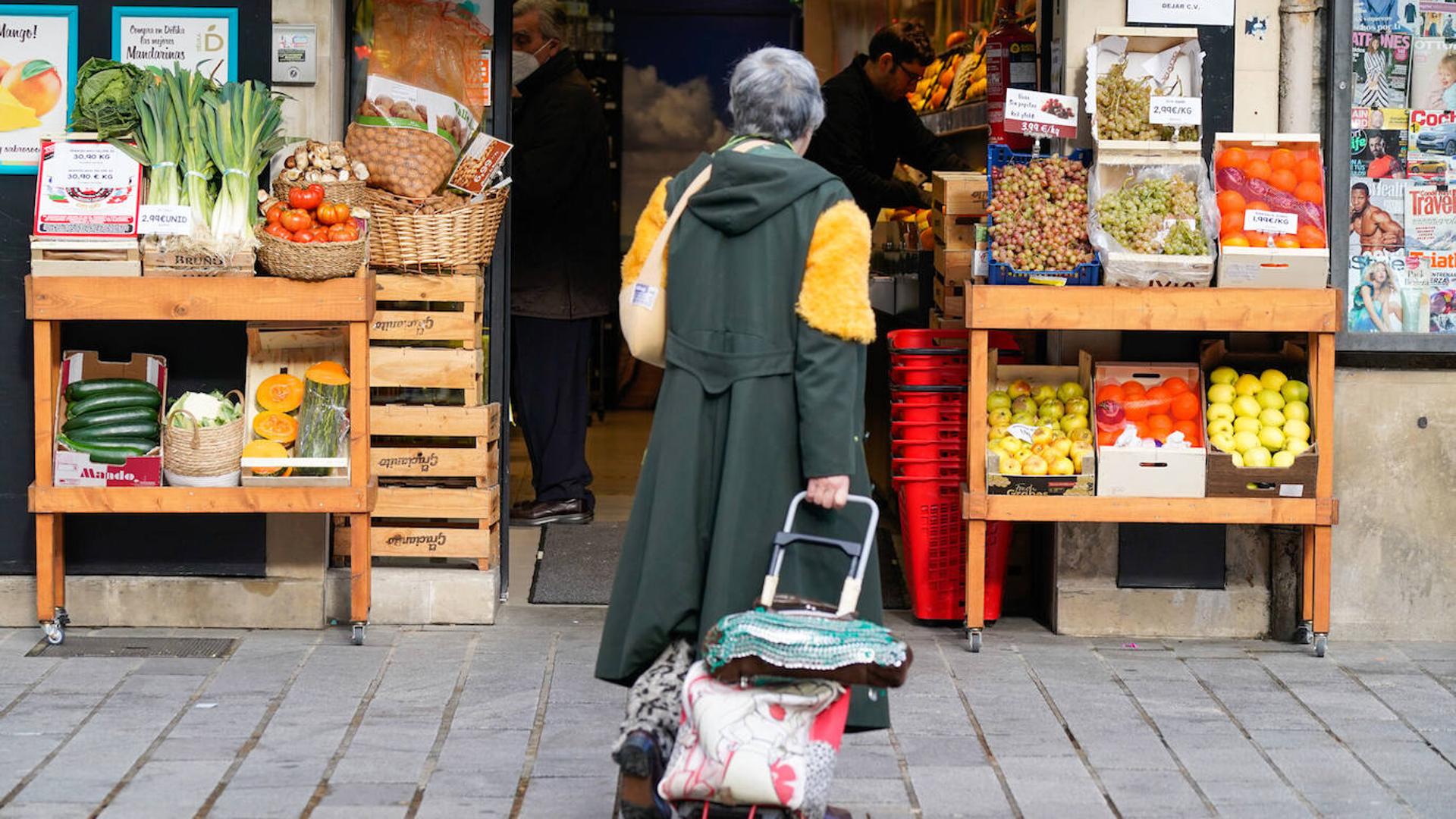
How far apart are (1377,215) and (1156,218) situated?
3.16 feet

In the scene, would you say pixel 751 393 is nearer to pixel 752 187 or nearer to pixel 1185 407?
pixel 752 187

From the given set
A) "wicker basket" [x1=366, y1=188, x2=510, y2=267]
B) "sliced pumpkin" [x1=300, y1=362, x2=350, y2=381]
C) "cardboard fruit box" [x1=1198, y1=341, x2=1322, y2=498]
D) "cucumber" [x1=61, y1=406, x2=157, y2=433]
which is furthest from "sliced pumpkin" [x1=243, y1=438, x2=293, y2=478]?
"cardboard fruit box" [x1=1198, y1=341, x2=1322, y2=498]

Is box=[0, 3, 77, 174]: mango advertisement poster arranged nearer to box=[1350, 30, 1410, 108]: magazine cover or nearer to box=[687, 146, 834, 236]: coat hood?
box=[687, 146, 834, 236]: coat hood

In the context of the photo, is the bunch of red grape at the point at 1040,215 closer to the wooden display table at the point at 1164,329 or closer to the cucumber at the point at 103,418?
the wooden display table at the point at 1164,329

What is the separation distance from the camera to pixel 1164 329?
19.7 ft

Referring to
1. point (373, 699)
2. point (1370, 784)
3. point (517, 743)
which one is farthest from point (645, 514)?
point (1370, 784)

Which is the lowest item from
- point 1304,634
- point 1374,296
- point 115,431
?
point 1304,634

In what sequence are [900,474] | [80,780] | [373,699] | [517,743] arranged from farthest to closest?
[900,474], [373,699], [517,743], [80,780]

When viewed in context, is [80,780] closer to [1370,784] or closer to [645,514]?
[645,514]

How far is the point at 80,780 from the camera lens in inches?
186

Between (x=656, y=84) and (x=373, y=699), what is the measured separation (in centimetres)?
850

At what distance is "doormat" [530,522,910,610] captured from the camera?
7012 mm

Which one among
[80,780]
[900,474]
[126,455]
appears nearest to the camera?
[80,780]

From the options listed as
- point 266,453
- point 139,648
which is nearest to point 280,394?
point 266,453
